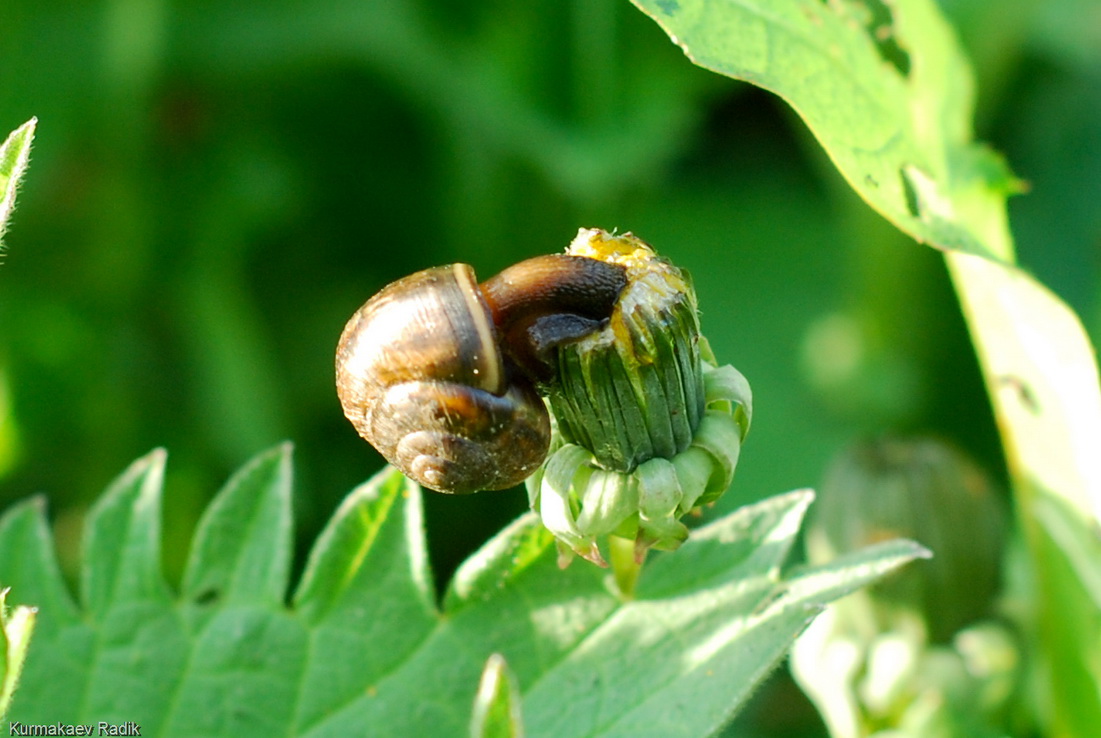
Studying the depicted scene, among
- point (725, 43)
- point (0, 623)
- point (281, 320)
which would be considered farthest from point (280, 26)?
point (0, 623)

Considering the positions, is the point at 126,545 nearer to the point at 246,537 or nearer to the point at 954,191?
the point at 246,537

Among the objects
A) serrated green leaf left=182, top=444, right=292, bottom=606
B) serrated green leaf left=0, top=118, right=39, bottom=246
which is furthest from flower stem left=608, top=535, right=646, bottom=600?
serrated green leaf left=0, top=118, right=39, bottom=246

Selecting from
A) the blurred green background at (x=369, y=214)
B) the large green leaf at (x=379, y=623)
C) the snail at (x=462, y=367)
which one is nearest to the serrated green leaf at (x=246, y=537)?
the large green leaf at (x=379, y=623)

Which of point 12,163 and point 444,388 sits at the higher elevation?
point 12,163

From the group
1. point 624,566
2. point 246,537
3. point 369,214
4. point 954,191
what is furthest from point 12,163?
point 369,214

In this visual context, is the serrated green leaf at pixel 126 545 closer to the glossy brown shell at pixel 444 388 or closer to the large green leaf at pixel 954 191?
the glossy brown shell at pixel 444 388
